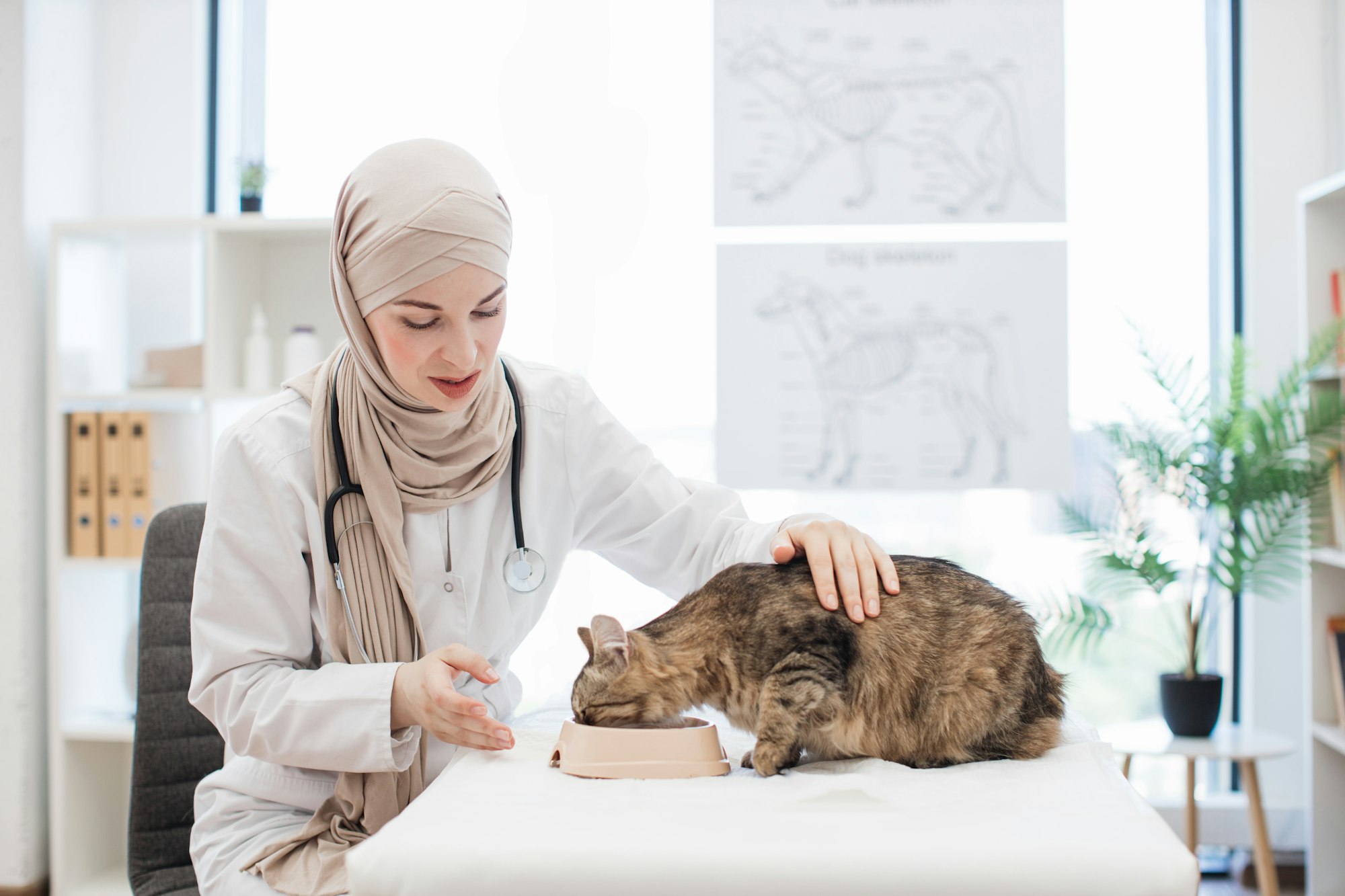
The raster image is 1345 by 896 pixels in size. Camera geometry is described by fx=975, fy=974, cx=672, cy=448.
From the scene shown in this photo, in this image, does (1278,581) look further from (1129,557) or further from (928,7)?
(928,7)

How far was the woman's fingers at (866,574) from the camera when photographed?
112 cm

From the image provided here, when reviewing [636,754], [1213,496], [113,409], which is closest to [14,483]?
[113,409]

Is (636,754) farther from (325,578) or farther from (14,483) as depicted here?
(14,483)

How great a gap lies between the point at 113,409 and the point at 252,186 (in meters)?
0.85

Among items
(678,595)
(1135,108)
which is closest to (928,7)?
(1135,108)

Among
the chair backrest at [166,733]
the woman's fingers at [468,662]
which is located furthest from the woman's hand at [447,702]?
the chair backrest at [166,733]

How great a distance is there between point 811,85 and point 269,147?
2.00m

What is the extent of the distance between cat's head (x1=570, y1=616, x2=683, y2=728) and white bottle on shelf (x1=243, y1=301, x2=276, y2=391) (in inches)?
87.8

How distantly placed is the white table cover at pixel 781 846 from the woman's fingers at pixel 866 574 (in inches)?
10.0

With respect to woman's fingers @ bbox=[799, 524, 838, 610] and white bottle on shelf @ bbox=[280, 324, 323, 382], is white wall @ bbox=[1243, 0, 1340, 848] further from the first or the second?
white bottle on shelf @ bbox=[280, 324, 323, 382]

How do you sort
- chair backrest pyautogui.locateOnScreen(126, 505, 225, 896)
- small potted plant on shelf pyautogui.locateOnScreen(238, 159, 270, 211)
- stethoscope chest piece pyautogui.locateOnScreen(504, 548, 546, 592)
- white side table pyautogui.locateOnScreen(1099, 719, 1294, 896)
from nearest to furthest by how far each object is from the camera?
stethoscope chest piece pyautogui.locateOnScreen(504, 548, 546, 592)
chair backrest pyautogui.locateOnScreen(126, 505, 225, 896)
white side table pyautogui.locateOnScreen(1099, 719, 1294, 896)
small potted plant on shelf pyautogui.locateOnScreen(238, 159, 270, 211)

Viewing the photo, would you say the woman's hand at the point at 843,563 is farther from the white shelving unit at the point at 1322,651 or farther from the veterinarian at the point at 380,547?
the white shelving unit at the point at 1322,651

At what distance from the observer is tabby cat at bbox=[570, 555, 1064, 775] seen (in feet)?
3.52

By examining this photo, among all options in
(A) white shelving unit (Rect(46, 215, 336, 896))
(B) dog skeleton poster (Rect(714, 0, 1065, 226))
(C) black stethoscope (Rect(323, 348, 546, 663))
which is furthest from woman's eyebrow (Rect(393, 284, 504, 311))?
(B) dog skeleton poster (Rect(714, 0, 1065, 226))
